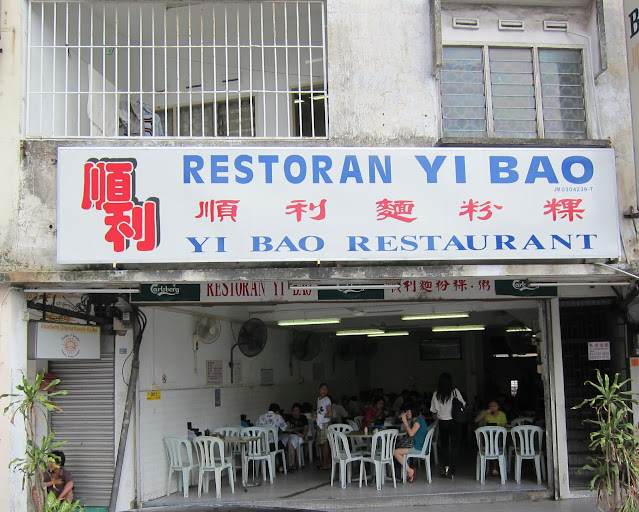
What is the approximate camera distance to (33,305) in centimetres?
859

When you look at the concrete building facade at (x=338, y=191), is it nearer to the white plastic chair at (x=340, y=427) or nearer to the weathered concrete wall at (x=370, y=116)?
the weathered concrete wall at (x=370, y=116)

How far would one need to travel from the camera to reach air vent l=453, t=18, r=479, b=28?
354 inches

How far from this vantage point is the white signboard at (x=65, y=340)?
8.61 meters

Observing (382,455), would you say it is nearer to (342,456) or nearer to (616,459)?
(342,456)

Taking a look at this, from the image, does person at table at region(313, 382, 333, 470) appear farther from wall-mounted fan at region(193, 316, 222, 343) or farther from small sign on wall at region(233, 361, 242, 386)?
wall-mounted fan at region(193, 316, 222, 343)

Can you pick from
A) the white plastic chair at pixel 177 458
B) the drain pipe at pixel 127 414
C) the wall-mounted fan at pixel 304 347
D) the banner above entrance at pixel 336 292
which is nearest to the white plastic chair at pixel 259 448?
the white plastic chair at pixel 177 458

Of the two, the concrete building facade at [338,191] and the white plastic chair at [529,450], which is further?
the white plastic chair at [529,450]

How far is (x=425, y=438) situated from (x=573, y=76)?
227 inches

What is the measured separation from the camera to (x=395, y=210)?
8172mm

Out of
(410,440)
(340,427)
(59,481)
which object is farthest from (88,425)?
(410,440)

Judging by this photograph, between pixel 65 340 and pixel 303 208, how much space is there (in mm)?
3548

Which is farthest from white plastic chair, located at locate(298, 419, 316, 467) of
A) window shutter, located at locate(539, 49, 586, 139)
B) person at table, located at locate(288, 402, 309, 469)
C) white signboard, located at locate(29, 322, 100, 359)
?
window shutter, located at locate(539, 49, 586, 139)

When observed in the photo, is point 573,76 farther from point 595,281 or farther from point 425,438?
point 425,438

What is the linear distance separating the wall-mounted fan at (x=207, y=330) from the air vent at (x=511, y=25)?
6.39m
